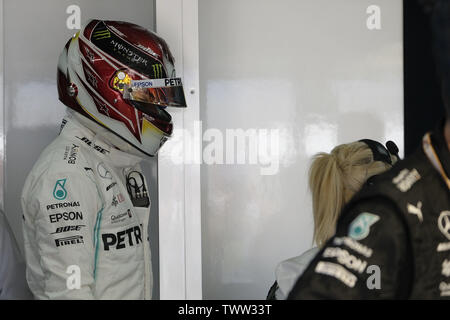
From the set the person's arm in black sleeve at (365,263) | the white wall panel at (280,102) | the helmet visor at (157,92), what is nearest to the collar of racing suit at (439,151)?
the person's arm in black sleeve at (365,263)

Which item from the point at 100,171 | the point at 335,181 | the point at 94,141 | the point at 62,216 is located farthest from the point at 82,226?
the point at 335,181

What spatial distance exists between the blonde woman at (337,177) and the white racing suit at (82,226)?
0.49m

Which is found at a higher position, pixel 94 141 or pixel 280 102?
pixel 280 102

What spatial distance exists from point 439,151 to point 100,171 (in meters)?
1.40

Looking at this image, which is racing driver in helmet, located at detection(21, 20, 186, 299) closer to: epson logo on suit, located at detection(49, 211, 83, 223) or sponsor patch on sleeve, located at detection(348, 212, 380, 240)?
epson logo on suit, located at detection(49, 211, 83, 223)

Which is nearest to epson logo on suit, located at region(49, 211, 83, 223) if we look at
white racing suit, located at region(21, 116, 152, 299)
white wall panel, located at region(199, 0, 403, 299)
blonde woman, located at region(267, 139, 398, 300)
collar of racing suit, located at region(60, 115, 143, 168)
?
white racing suit, located at region(21, 116, 152, 299)

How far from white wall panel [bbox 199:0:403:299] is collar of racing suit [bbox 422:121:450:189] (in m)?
1.87

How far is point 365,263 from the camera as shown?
0.90 metres

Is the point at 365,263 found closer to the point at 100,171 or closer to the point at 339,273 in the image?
the point at 339,273

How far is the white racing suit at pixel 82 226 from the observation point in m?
1.97

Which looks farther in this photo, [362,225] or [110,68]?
[110,68]

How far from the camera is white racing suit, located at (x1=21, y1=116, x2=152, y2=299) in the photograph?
197cm
